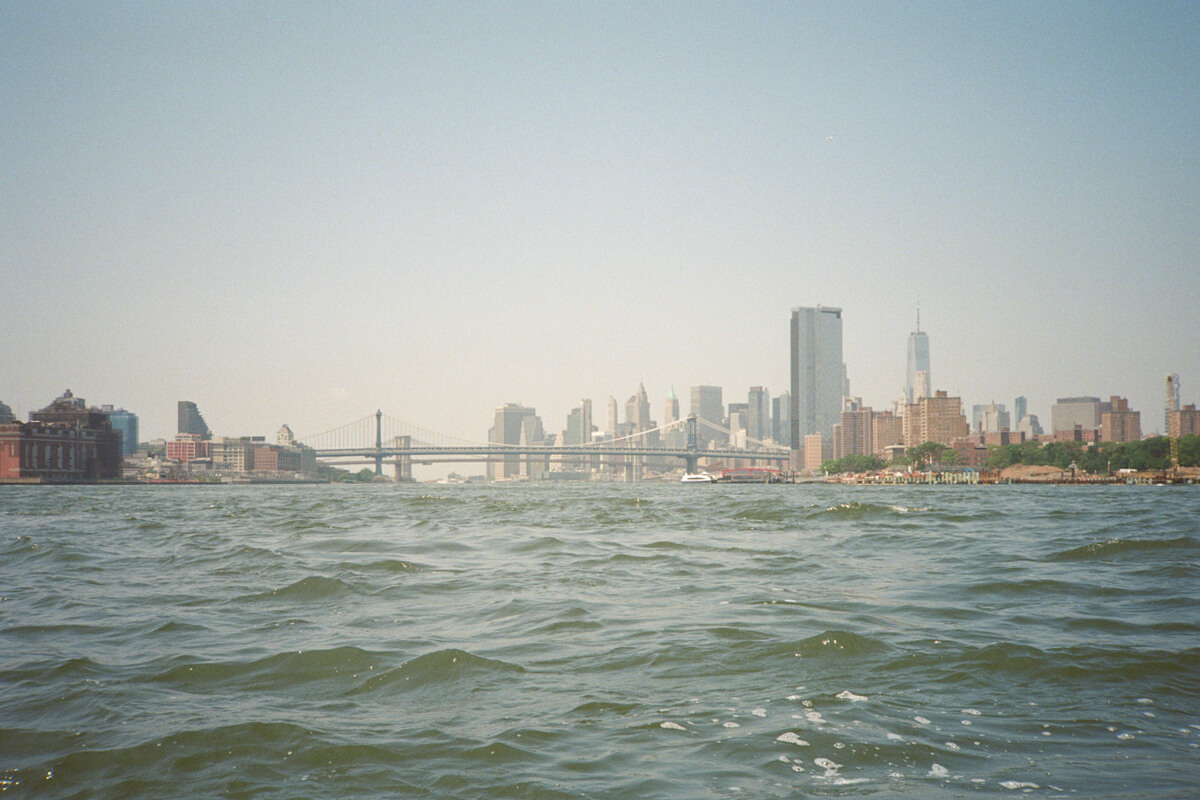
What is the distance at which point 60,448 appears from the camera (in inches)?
3969

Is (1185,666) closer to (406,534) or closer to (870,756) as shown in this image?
(870,756)

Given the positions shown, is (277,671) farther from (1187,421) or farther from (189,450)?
(1187,421)

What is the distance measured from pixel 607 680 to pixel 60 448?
116 meters

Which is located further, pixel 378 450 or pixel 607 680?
pixel 378 450

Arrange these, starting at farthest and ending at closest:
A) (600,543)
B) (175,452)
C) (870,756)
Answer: (175,452) → (600,543) → (870,756)

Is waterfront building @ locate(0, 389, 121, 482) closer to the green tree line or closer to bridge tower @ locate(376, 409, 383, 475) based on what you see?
bridge tower @ locate(376, 409, 383, 475)

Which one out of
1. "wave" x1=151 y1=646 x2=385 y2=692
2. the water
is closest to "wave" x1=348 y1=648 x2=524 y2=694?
the water

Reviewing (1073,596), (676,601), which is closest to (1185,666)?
(1073,596)

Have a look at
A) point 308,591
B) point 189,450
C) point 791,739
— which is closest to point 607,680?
point 791,739

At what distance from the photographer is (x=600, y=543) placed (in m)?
18.9

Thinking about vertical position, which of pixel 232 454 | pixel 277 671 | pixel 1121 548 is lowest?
pixel 232 454

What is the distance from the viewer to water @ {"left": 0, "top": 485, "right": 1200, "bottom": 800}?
473cm

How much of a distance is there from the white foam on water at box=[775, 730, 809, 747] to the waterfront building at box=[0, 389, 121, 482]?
111279 mm

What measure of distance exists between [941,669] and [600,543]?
Answer: 1242 cm
